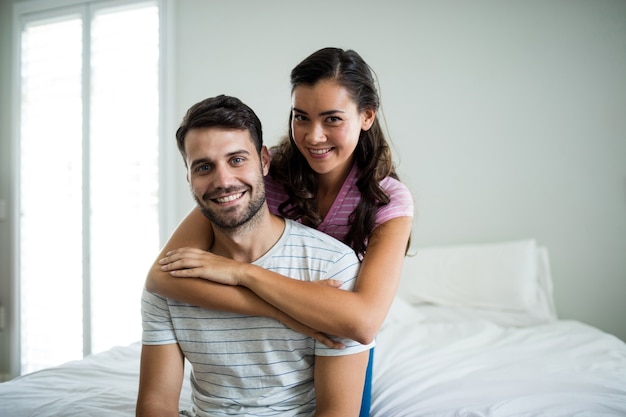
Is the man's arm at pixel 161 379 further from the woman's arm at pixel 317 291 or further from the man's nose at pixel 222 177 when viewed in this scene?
the man's nose at pixel 222 177

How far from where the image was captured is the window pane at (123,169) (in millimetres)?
3396

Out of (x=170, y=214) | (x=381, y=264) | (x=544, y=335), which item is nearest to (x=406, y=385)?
(x=381, y=264)

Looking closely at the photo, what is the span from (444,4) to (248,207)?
2.40m

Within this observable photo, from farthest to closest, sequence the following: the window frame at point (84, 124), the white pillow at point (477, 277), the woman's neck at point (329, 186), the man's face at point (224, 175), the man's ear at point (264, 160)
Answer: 1. the window frame at point (84, 124)
2. the white pillow at point (477, 277)
3. the woman's neck at point (329, 186)
4. the man's ear at point (264, 160)
5. the man's face at point (224, 175)

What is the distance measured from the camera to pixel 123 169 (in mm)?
3439

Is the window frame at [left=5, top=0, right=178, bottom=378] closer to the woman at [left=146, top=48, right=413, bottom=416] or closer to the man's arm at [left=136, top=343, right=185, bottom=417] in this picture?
the woman at [left=146, top=48, right=413, bottom=416]

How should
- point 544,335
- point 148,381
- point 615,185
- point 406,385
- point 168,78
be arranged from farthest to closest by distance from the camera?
point 168,78, point 615,185, point 544,335, point 406,385, point 148,381

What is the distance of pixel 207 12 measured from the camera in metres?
3.39

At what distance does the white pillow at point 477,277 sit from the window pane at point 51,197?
237cm

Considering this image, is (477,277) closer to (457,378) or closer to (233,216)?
(457,378)

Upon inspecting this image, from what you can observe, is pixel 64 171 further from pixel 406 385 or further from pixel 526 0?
pixel 526 0

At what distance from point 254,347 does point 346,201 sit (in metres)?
0.51

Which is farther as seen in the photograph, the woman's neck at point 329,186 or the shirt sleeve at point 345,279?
the woman's neck at point 329,186

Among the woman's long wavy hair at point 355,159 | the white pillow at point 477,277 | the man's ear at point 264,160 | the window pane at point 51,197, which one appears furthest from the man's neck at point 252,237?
the window pane at point 51,197
